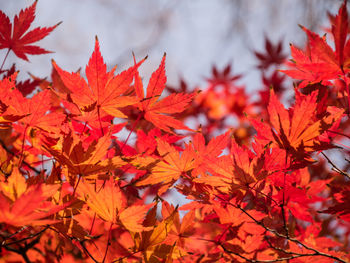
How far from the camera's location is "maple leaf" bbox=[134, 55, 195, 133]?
0.61m

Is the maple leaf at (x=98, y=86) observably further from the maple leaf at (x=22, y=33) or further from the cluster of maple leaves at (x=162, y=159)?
the maple leaf at (x=22, y=33)

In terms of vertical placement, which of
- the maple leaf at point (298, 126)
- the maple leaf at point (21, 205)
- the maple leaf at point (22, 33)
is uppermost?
the maple leaf at point (22, 33)

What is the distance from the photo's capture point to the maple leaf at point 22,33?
2.34ft

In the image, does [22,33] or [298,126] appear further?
[22,33]

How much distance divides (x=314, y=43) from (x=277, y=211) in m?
0.50

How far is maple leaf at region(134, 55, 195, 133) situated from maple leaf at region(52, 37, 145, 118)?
46mm

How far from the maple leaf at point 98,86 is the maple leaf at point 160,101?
5cm

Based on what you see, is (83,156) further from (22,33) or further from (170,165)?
(22,33)

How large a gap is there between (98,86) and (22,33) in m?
0.33

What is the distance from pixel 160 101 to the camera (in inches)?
25.4

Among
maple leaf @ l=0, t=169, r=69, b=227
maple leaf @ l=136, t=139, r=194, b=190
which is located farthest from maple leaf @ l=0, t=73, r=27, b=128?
maple leaf @ l=136, t=139, r=194, b=190

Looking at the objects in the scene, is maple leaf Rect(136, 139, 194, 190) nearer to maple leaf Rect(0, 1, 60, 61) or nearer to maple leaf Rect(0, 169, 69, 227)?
maple leaf Rect(0, 169, 69, 227)

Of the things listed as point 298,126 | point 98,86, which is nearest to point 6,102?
point 98,86

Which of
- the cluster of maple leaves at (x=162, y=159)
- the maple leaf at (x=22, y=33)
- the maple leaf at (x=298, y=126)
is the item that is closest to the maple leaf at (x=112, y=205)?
the cluster of maple leaves at (x=162, y=159)
